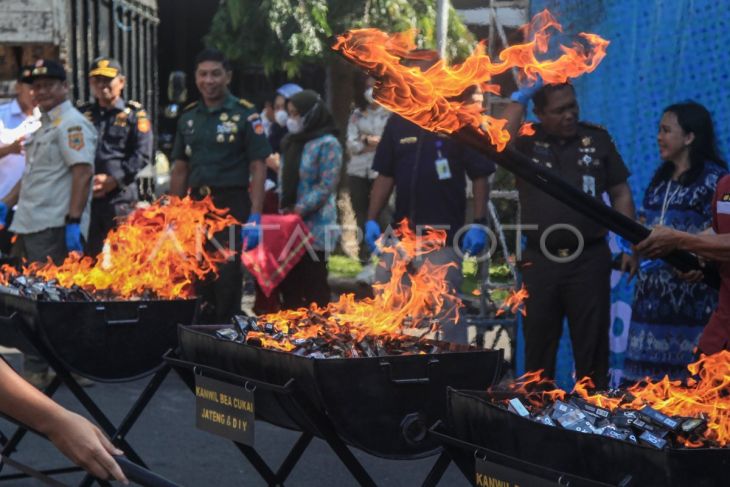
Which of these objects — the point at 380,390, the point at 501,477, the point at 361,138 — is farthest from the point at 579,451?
the point at 361,138

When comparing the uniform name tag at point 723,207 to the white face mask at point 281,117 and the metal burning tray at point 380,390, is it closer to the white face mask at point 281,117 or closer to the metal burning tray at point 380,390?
the metal burning tray at point 380,390

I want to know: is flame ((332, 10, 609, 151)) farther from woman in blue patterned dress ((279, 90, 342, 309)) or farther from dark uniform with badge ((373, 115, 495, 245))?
woman in blue patterned dress ((279, 90, 342, 309))

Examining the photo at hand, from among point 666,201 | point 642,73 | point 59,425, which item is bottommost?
point 59,425

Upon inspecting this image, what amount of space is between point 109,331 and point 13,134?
4.90 m

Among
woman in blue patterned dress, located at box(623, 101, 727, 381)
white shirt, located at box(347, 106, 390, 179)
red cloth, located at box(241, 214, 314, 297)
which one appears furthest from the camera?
white shirt, located at box(347, 106, 390, 179)

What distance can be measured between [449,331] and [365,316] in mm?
2524

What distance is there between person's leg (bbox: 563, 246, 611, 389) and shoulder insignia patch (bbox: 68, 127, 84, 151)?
3661mm

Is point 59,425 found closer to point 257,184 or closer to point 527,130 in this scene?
point 527,130

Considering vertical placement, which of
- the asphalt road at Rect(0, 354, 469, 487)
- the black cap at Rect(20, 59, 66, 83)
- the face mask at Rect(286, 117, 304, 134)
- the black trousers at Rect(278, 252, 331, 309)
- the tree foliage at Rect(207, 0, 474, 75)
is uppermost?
the tree foliage at Rect(207, 0, 474, 75)

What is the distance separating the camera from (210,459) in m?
6.68

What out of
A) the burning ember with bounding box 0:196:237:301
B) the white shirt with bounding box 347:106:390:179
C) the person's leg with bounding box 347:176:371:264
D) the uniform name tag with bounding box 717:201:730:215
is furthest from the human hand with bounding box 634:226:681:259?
the person's leg with bounding box 347:176:371:264

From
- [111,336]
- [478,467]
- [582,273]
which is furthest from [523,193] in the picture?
[478,467]

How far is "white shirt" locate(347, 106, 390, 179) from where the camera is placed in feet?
43.7

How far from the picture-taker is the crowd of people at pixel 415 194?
6492mm
